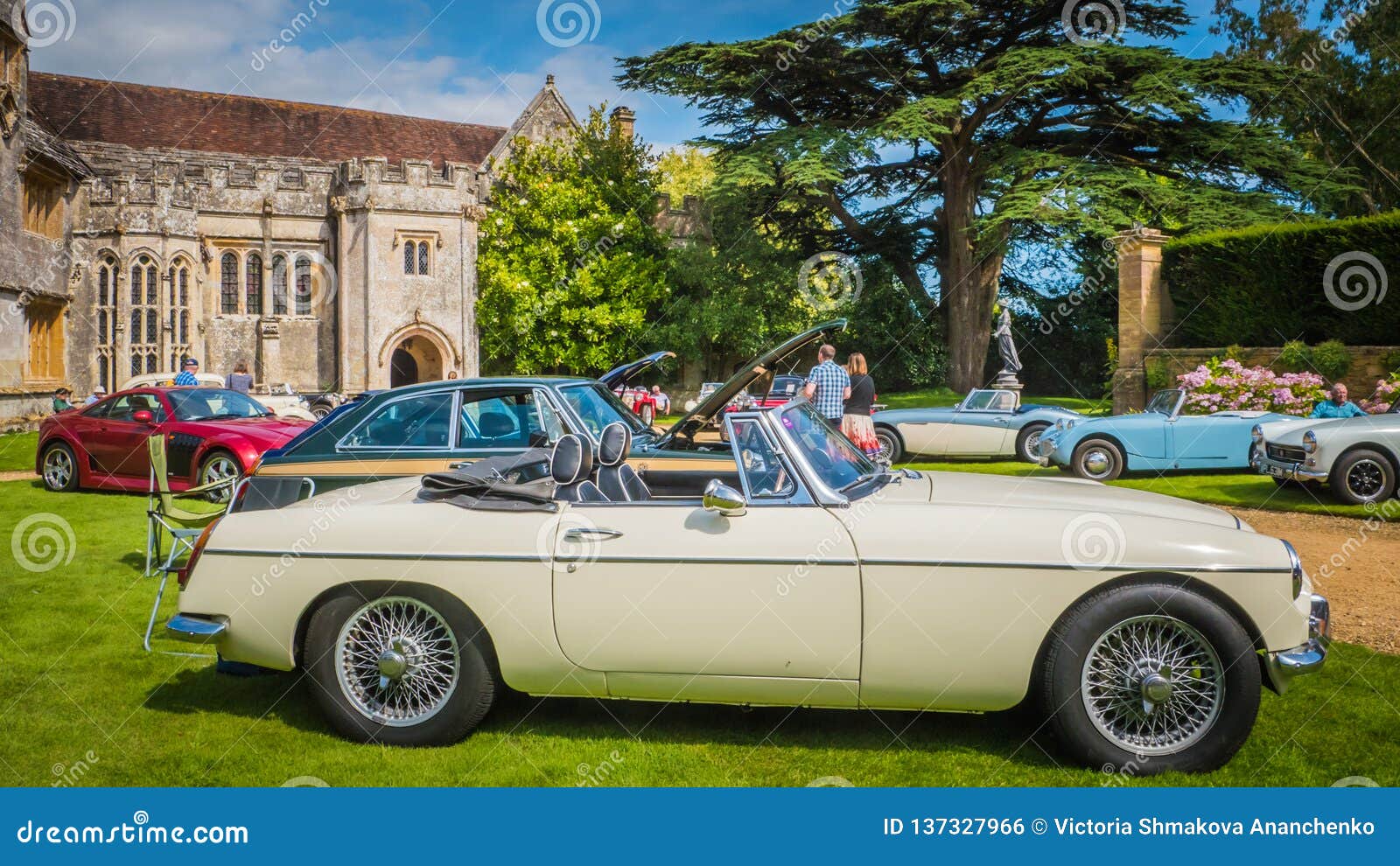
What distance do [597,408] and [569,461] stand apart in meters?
3.79

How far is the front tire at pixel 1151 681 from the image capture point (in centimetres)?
371

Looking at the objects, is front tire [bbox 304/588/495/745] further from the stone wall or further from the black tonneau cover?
the stone wall

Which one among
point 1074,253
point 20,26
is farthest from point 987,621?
point 20,26

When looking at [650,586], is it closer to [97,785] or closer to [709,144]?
[97,785]

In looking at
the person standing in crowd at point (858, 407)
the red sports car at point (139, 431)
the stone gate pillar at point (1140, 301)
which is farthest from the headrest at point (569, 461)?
the stone gate pillar at point (1140, 301)

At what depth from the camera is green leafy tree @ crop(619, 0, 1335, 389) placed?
2400 cm

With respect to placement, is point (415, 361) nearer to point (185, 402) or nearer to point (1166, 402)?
point (185, 402)

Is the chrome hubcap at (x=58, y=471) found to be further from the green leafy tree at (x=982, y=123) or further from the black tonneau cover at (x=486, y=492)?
the green leafy tree at (x=982, y=123)

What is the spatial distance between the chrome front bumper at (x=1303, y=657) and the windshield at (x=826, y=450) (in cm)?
173

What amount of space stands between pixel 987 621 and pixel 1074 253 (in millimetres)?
25287

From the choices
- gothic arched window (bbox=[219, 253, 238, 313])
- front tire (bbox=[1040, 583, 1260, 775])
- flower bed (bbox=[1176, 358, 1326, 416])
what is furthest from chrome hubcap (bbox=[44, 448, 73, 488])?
gothic arched window (bbox=[219, 253, 238, 313])

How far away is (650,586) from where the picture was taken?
13.2 feet

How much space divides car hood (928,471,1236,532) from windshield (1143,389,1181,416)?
32.6ft

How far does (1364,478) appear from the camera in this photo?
11.0m
